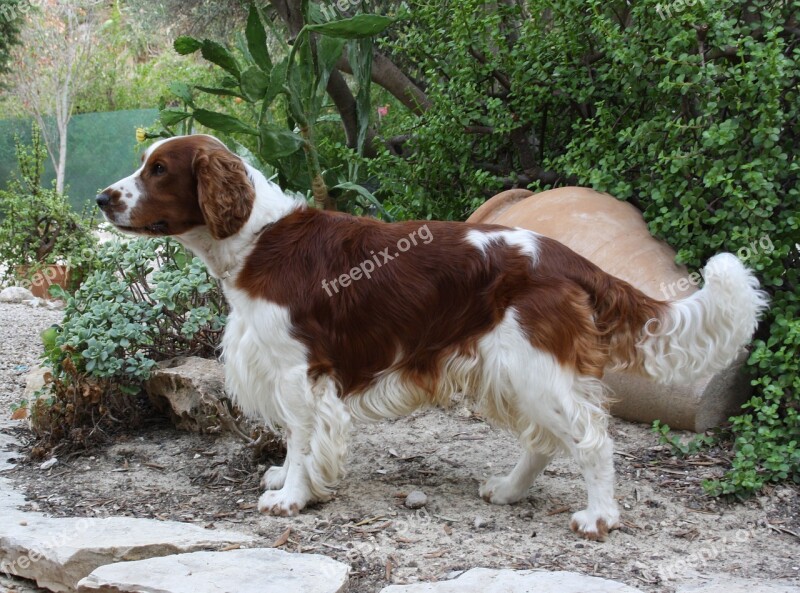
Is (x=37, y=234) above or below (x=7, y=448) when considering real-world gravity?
above

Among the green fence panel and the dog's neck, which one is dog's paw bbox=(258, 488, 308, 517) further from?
the green fence panel

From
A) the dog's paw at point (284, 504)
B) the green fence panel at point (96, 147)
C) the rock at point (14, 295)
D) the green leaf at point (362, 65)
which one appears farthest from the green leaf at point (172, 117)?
the green fence panel at point (96, 147)

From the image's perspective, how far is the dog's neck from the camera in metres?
3.51

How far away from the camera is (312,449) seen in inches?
138

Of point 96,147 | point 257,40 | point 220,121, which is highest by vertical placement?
point 257,40

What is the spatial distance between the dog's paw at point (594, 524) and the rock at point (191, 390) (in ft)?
6.06

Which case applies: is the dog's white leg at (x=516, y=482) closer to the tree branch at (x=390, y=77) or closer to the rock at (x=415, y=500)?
the rock at (x=415, y=500)

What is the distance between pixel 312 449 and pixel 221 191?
3.55 ft

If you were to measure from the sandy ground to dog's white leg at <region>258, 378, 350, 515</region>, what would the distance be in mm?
80

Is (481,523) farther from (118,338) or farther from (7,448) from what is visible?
(7,448)

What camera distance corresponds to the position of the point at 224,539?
3.21 m

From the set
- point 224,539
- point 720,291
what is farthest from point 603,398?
point 224,539

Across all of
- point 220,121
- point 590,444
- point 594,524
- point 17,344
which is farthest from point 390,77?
point 594,524

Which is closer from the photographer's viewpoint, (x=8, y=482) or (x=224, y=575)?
(x=224, y=575)
